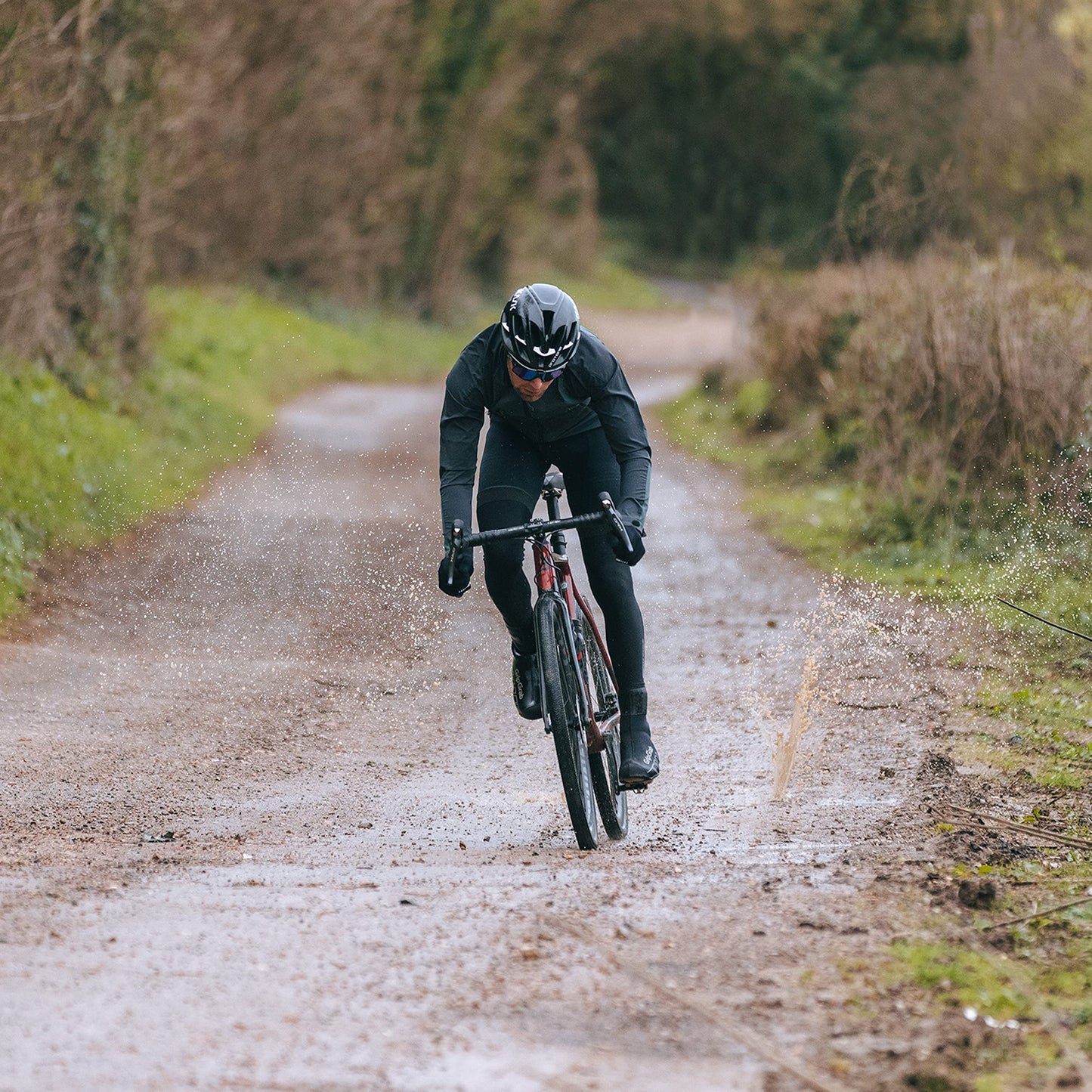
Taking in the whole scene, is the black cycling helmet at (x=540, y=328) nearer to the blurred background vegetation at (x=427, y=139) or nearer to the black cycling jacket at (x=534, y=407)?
the black cycling jacket at (x=534, y=407)

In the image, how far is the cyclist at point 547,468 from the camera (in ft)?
20.1

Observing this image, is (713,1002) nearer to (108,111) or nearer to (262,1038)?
(262,1038)

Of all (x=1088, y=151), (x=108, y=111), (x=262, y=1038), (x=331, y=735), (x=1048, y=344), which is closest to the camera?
(x=262, y=1038)

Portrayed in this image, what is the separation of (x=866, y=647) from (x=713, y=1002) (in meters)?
5.97

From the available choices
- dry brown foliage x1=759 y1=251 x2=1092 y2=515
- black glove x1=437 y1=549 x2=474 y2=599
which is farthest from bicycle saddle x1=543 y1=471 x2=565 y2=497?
dry brown foliage x1=759 y1=251 x2=1092 y2=515

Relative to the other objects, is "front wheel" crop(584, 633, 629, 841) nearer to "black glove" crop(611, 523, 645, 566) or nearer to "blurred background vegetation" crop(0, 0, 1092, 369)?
"black glove" crop(611, 523, 645, 566)

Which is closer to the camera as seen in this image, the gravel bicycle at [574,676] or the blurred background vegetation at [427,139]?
the gravel bicycle at [574,676]

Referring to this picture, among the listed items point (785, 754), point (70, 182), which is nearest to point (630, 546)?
point (785, 754)

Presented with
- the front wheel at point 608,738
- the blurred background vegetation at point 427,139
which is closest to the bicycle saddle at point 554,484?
the front wheel at point 608,738

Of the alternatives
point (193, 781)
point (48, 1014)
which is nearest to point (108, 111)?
point (193, 781)

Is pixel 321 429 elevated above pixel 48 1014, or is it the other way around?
pixel 48 1014

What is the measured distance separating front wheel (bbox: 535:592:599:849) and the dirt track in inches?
6.5

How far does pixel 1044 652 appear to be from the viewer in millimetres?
9016

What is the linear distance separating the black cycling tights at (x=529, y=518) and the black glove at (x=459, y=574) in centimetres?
8
